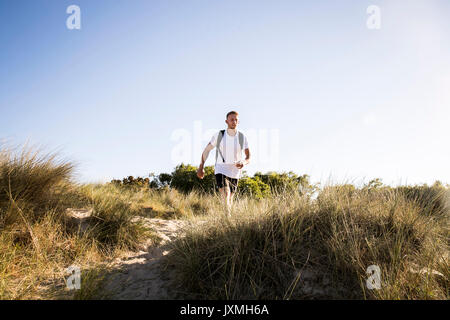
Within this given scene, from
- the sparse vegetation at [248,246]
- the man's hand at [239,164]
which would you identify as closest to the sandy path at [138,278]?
the sparse vegetation at [248,246]

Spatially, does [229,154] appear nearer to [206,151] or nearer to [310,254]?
[206,151]

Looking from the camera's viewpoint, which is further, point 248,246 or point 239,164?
point 239,164

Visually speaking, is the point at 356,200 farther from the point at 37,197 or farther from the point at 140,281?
the point at 37,197

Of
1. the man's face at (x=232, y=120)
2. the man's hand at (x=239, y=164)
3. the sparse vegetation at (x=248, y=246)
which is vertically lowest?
the sparse vegetation at (x=248, y=246)

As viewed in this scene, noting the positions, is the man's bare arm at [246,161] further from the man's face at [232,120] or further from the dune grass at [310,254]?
the dune grass at [310,254]

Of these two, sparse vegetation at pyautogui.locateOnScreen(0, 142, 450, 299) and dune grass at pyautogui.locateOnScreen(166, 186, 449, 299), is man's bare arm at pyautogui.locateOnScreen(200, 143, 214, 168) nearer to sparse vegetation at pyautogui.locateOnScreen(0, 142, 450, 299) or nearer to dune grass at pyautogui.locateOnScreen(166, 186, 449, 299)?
sparse vegetation at pyautogui.locateOnScreen(0, 142, 450, 299)

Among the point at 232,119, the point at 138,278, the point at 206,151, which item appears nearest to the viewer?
the point at 138,278

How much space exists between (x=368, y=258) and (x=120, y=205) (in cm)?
402

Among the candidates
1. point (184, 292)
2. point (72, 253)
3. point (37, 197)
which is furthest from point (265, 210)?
point (37, 197)

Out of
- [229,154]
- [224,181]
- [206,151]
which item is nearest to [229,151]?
[229,154]

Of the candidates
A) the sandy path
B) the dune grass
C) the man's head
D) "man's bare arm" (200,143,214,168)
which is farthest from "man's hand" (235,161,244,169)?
the sandy path

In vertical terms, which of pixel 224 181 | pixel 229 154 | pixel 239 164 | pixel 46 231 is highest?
pixel 229 154
